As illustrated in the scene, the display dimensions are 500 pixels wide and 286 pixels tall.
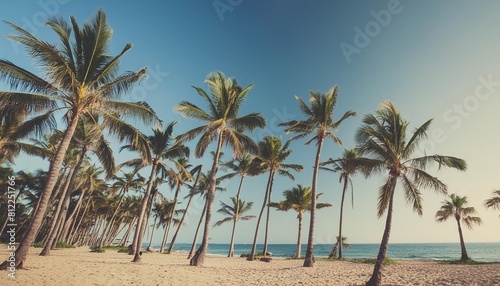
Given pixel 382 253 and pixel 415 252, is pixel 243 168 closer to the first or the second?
pixel 382 253

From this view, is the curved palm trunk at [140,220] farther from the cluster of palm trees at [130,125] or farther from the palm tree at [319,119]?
the palm tree at [319,119]

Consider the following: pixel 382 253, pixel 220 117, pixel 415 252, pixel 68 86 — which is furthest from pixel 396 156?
pixel 415 252

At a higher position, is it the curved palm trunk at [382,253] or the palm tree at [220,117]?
the palm tree at [220,117]

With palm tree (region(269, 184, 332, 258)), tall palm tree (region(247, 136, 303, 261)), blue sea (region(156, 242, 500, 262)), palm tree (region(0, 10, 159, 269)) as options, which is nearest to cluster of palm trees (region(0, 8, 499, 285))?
palm tree (region(0, 10, 159, 269))

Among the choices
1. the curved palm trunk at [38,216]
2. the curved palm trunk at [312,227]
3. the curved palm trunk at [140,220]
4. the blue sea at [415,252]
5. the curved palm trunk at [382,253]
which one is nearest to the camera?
the curved palm trunk at [38,216]

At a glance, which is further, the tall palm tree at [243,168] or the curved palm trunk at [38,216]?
the tall palm tree at [243,168]

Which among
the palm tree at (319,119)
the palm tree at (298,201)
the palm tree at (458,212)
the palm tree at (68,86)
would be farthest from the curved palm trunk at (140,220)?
the palm tree at (458,212)

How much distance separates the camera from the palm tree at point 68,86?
8320 millimetres

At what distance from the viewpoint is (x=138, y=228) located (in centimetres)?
1549

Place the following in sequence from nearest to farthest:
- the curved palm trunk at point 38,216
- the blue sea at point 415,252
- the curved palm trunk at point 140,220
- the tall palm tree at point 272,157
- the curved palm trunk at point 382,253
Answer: the curved palm trunk at point 38,216, the curved palm trunk at point 382,253, the curved palm trunk at point 140,220, the tall palm tree at point 272,157, the blue sea at point 415,252

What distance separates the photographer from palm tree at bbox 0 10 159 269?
8320 mm

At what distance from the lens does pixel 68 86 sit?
9.28 metres

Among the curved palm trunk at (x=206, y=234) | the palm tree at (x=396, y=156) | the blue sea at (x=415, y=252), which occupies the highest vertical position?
the palm tree at (x=396, y=156)

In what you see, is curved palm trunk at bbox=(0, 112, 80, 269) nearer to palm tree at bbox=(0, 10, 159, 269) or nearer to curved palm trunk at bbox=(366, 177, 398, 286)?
palm tree at bbox=(0, 10, 159, 269)
